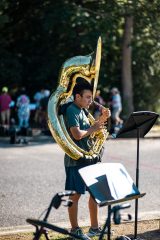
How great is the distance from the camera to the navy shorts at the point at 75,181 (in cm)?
685

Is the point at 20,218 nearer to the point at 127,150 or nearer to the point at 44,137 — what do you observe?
the point at 127,150

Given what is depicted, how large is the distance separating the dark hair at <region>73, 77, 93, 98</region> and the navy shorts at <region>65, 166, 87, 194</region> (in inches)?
34.6

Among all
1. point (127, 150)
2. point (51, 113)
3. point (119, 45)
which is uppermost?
point (119, 45)

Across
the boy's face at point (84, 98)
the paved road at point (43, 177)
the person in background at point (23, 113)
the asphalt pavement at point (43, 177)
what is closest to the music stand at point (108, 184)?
the boy's face at point (84, 98)

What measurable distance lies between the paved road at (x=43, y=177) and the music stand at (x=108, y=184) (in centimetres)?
242

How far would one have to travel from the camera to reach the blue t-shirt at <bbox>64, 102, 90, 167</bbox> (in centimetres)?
676

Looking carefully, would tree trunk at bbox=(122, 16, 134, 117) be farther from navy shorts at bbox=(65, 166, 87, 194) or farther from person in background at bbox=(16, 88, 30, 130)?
navy shorts at bbox=(65, 166, 87, 194)

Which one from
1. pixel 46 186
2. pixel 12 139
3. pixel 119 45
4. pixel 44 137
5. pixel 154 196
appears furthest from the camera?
pixel 119 45

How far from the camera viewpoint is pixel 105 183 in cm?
589

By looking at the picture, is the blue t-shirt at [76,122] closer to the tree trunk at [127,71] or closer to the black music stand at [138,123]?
the black music stand at [138,123]

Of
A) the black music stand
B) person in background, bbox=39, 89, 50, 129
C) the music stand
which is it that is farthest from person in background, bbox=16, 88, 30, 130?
the music stand

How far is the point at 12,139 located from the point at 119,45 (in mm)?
10202

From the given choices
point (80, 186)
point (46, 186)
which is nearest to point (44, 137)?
point (46, 186)

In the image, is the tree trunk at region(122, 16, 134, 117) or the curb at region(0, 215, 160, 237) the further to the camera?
the tree trunk at region(122, 16, 134, 117)
